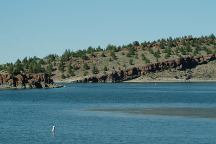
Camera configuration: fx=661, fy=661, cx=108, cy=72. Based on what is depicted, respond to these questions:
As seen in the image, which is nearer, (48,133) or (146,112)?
(48,133)

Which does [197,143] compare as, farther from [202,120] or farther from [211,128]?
[202,120]

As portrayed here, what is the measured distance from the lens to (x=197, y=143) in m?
69.4

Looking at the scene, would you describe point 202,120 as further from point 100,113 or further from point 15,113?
point 15,113

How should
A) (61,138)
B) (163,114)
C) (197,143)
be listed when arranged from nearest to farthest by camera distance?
1. (197,143)
2. (61,138)
3. (163,114)

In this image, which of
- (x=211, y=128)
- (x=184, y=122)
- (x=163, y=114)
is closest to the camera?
(x=211, y=128)

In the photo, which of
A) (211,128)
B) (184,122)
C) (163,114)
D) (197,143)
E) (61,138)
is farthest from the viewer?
(163,114)

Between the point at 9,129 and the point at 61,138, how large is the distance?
11014 millimetres

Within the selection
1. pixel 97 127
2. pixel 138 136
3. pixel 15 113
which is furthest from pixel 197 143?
pixel 15 113

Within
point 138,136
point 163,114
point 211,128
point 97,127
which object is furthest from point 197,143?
point 163,114

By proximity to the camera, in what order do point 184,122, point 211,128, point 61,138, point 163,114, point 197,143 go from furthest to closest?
point 163,114 → point 184,122 → point 211,128 → point 61,138 → point 197,143

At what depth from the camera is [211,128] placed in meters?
82.8

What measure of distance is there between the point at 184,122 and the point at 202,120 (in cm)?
398

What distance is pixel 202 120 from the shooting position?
308 feet

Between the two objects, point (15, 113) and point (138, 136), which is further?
point (15, 113)
